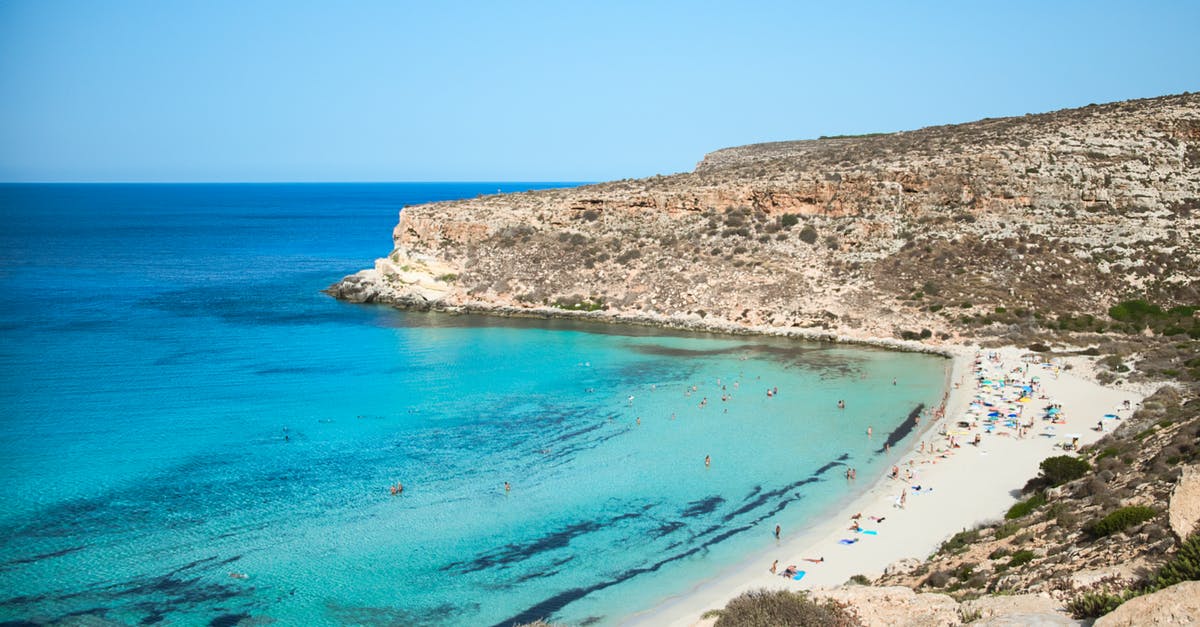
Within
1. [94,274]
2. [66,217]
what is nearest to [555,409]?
[94,274]

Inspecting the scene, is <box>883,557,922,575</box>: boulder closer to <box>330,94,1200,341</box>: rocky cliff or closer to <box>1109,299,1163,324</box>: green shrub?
<box>330,94,1200,341</box>: rocky cliff

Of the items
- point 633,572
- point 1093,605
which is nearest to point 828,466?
point 633,572

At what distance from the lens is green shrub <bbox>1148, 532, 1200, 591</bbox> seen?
10.4m

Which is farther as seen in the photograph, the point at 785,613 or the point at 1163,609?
the point at 785,613

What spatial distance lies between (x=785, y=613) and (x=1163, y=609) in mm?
5130

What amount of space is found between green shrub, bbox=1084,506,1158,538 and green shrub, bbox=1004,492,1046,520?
4.92 meters

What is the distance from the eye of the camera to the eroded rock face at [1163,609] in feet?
28.8

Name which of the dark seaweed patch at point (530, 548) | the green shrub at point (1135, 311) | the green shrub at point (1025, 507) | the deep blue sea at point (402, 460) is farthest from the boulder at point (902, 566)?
the green shrub at point (1135, 311)

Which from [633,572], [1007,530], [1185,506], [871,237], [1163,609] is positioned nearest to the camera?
[1163,609]

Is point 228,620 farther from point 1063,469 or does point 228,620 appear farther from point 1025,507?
point 1063,469

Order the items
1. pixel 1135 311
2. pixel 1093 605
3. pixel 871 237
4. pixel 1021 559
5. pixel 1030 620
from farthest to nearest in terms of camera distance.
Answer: pixel 871 237 → pixel 1135 311 → pixel 1021 559 → pixel 1030 620 → pixel 1093 605

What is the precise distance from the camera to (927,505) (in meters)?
24.3

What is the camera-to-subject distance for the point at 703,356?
46000 millimetres

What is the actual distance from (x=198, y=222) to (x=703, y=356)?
5379 inches
